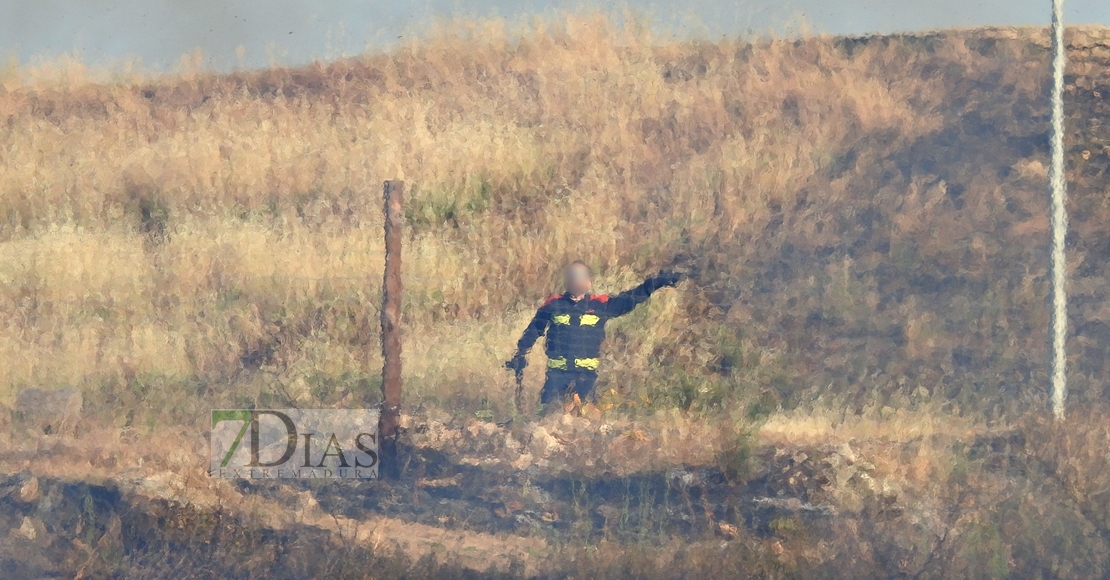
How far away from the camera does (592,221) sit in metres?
13.8

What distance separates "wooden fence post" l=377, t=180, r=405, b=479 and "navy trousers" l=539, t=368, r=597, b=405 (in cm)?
182

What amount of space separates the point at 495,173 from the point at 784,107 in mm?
4341

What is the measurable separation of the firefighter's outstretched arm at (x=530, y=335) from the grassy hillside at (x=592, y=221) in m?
0.77

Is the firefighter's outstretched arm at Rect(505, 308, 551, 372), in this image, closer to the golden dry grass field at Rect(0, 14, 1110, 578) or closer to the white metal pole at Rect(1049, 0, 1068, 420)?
the golden dry grass field at Rect(0, 14, 1110, 578)

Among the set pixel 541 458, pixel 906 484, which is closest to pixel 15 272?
pixel 541 458

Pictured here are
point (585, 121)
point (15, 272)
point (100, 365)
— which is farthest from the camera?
point (585, 121)

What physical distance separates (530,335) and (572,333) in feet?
1.11

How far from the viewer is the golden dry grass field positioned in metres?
6.62

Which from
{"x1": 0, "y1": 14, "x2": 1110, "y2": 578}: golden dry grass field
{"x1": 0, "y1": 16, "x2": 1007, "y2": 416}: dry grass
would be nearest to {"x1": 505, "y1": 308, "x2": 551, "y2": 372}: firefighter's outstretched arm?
{"x1": 0, "y1": 14, "x2": 1110, "y2": 578}: golden dry grass field

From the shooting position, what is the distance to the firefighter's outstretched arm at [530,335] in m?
8.51

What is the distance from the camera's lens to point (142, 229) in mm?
15219

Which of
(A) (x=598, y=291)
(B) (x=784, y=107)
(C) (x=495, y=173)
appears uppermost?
(B) (x=784, y=107)

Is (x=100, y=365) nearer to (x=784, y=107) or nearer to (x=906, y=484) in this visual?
(x=906, y=484)

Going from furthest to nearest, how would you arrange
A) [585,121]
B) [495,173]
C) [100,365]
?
[585,121] → [495,173] → [100,365]
